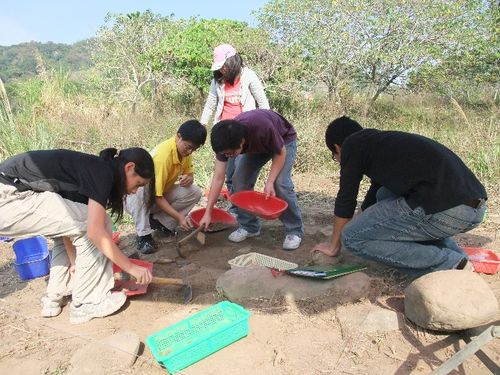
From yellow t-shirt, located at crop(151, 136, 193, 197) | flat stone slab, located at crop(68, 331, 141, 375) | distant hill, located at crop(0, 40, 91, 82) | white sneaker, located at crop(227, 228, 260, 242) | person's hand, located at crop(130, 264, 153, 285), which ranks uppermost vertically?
distant hill, located at crop(0, 40, 91, 82)

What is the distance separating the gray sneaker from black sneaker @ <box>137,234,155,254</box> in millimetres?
974

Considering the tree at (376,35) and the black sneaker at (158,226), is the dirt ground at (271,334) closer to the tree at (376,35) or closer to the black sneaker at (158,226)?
the black sneaker at (158,226)

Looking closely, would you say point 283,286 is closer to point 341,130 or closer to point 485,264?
point 341,130

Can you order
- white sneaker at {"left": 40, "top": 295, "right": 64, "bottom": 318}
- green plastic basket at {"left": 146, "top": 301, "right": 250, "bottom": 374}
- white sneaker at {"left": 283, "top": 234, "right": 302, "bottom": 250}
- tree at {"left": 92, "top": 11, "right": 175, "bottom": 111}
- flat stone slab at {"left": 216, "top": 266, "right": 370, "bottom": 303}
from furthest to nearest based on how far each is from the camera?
tree at {"left": 92, "top": 11, "right": 175, "bottom": 111}, white sneaker at {"left": 283, "top": 234, "right": 302, "bottom": 250}, white sneaker at {"left": 40, "top": 295, "right": 64, "bottom": 318}, flat stone slab at {"left": 216, "top": 266, "right": 370, "bottom": 303}, green plastic basket at {"left": 146, "top": 301, "right": 250, "bottom": 374}

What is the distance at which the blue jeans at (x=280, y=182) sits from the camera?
3.50m

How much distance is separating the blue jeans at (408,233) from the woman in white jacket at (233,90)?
5.20 ft

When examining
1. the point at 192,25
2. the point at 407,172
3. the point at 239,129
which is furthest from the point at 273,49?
the point at 407,172

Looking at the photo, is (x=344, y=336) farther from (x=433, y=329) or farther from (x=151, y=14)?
(x=151, y=14)

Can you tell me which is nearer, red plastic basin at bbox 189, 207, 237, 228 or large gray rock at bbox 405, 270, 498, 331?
large gray rock at bbox 405, 270, 498, 331

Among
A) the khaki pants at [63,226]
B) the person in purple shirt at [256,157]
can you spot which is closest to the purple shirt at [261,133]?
the person in purple shirt at [256,157]

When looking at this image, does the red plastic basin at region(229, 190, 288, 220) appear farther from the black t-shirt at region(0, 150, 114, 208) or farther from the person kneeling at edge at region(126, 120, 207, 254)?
the black t-shirt at region(0, 150, 114, 208)

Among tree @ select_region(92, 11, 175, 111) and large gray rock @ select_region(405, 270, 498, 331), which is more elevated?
tree @ select_region(92, 11, 175, 111)

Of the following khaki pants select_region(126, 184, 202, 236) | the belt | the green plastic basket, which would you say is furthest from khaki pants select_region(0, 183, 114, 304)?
the belt

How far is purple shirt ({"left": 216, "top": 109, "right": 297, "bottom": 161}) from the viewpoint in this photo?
3215 mm
